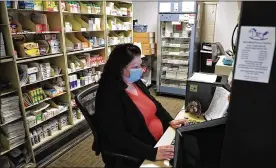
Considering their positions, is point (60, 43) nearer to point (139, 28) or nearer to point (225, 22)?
point (139, 28)

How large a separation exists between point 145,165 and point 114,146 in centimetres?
34

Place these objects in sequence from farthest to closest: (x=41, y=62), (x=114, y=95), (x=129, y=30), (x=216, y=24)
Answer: (x=216, y=24) → (x=129, y=30) → (x=41, y=62) → (x=114, y=95)

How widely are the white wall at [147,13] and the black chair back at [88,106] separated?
3905 millimetres

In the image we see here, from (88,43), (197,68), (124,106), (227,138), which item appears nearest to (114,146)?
(124,106)

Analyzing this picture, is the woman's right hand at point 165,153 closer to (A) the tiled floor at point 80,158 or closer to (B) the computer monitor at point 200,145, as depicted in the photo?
(B) the computer monitor at point 200,145

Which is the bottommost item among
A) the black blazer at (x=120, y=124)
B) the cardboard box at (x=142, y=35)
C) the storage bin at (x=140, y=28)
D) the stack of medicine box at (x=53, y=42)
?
the black blazer at (x=120, y=124)

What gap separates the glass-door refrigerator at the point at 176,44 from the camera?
4.15 metres

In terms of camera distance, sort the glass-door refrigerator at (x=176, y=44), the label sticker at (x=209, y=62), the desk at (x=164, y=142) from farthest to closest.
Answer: the label sticker at (x=209, y=62) → the glass-door refrigerator at (x=176, y=44) → the desk at (x=164, y=142)

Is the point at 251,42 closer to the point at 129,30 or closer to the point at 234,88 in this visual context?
the point at 234,88

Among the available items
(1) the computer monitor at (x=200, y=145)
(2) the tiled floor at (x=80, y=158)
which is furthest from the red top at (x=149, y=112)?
(2) the tiled floor at (x=80, y=158)

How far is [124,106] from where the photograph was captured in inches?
58.7

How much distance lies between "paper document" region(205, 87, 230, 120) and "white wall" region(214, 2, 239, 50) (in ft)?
10.8

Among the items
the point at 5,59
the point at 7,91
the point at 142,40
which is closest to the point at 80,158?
the point at 7,91

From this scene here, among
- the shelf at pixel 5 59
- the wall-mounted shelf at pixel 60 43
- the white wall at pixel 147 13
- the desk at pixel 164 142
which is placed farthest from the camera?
the white wall at pixel 147 13
